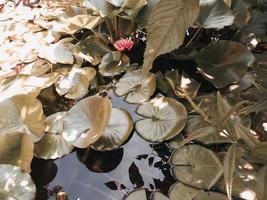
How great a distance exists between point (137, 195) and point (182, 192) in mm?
127

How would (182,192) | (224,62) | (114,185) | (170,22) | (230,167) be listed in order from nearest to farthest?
(170,22) < (230,167) < (182,192) < (114,185) < (224,62)

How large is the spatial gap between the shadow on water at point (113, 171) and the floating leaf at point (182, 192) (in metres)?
0.06

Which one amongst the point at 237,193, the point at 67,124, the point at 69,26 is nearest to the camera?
the point at 237,193

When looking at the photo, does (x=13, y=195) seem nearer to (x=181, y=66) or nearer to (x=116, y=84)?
(x=116, y=84)

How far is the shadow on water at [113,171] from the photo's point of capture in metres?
1.01

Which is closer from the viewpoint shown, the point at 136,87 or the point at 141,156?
the point at 141,156

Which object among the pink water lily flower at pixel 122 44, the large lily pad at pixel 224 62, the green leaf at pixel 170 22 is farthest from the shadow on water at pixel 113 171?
the green leaf at pixel 170 22

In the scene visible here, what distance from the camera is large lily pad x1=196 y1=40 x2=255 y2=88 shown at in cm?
115

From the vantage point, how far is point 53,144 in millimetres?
1076

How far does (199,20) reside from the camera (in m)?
1.24

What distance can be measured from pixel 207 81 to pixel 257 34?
1.03 feet

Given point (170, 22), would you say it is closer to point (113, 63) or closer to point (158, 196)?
point (158, 196)

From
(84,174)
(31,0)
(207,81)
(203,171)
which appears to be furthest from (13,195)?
(31,0)

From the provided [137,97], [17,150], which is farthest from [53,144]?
[137,97]
